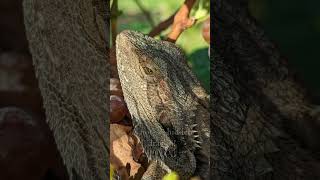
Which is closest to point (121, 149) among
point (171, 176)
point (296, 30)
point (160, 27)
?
point (171, 176)

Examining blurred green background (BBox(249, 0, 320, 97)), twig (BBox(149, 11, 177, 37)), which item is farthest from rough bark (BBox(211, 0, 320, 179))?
twig (BBox(149, 11, 177, 37))

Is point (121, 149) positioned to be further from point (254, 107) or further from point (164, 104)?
point (254, 107)

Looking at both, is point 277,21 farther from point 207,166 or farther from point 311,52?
point 207,166

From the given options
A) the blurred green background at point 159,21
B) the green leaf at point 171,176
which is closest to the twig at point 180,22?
the blurred green background at point 159,21

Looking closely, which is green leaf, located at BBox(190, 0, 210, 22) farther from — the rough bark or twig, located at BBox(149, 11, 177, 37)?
the rough bark

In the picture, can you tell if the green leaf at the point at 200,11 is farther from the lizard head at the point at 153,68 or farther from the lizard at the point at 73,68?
the lizard at the point at 73,68
